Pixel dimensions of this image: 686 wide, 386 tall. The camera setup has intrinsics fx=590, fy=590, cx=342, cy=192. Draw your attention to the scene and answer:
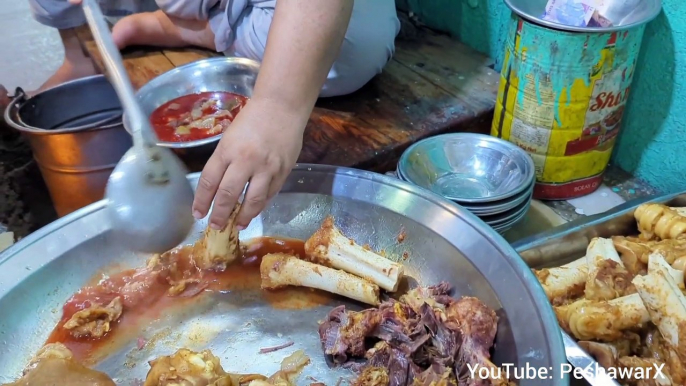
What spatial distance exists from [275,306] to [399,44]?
116 cm

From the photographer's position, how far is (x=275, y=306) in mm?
980

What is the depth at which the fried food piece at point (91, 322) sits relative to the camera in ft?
3.03

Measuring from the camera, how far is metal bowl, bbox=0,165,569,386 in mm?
855

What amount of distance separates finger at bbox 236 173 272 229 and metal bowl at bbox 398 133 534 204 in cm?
44

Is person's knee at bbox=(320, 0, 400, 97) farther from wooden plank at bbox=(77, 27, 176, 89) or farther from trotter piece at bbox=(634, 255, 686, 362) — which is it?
trotter piece at bbox=(634, 255, 686, 362)

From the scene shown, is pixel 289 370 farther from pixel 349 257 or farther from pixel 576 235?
pixel 576 235

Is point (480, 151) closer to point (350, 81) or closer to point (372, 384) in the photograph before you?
point (350, 81)

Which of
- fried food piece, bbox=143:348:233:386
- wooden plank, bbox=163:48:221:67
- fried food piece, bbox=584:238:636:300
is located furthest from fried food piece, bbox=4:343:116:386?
wooden plank, bbox=163:48:221:67

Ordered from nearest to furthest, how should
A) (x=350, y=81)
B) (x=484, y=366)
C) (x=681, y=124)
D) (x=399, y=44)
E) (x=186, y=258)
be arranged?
(x=484, y=366) → (x=186, y=258) → (x=681, y=124) → (x=350, y=81) → (x=399, y=44)

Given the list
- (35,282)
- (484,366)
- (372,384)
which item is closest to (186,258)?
(35,282)

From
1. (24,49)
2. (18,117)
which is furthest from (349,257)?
(24,49)

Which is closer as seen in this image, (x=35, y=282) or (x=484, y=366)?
(x=484, y=366)

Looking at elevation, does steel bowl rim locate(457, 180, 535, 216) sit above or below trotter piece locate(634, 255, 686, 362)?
below

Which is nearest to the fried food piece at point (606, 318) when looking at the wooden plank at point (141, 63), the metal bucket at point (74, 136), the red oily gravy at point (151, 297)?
the red oily gravy at point (151, 297)
